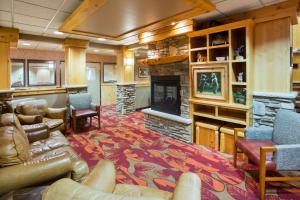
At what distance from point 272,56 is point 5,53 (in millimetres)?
5268

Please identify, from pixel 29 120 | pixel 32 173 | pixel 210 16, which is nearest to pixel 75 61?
pixel 29 120

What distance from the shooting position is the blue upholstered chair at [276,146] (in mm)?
2092


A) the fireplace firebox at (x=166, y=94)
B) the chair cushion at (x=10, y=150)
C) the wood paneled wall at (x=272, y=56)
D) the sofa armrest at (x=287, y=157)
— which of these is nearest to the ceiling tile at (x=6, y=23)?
the chair cushion at (x=10, y=150)

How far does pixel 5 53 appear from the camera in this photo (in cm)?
426

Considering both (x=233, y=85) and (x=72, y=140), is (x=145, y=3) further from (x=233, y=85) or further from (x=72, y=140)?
(x=72, y=140)

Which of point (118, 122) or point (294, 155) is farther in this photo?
point (118, 122)

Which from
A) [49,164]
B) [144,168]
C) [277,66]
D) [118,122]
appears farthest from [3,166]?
[118,122]

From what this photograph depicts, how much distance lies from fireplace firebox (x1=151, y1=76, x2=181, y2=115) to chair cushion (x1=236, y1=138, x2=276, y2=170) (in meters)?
1.69

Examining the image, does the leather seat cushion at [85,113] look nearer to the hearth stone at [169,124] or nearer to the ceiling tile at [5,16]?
the hearth stone at [169,124]

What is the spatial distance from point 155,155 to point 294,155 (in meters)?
1.95

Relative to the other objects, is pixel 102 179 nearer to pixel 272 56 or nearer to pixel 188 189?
pixel 188 189

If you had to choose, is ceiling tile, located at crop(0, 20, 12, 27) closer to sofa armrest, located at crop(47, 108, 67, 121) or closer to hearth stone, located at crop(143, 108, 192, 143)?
sofa armrest, located at crop(47, 108, 67, 121)

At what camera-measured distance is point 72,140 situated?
412 cm

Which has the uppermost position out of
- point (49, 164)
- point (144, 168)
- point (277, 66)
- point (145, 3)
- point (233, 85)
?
point (145, 3)
